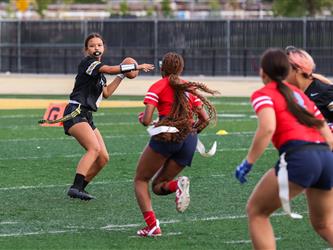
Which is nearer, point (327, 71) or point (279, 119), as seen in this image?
point (279, 119)

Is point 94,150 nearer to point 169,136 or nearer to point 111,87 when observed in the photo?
point 111,87

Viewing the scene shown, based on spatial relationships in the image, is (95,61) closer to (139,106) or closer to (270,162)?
(270,162)

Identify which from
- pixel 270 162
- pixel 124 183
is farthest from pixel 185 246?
pixel 270 162

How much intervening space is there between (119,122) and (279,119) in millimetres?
14500

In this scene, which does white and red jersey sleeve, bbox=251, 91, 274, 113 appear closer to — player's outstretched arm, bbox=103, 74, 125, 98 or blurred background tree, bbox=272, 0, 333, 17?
player's outstretched arm, bbox=103, 74, 125, 98

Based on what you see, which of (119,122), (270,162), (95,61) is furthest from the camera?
(119,122)

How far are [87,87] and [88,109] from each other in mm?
240

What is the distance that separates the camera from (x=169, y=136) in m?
9.51

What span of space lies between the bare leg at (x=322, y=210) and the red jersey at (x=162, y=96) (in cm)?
221

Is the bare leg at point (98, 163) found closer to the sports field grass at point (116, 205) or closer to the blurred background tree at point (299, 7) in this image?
the sports field grass at point (116, 205)

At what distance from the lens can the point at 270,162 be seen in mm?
15172

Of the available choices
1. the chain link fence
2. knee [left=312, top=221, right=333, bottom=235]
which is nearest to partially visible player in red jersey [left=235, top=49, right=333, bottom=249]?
knee [left=312, top=221, right=333, bottom=235]

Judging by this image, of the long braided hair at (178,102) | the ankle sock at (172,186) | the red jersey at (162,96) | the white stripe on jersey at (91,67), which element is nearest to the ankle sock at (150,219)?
the ankle sock at (172,186)

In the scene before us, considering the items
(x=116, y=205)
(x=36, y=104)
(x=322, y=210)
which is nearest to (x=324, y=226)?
(x=322, y=210)
